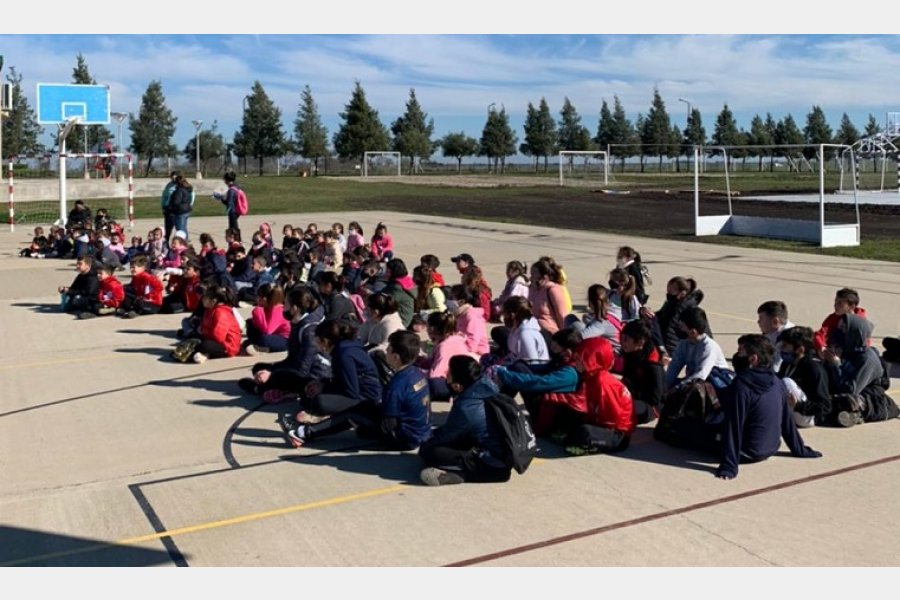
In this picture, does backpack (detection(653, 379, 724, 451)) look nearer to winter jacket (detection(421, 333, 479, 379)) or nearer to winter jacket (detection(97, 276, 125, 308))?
winter jacket (detection(421, 333, 479, 379))

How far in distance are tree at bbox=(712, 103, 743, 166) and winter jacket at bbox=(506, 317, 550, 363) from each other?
84469 mm

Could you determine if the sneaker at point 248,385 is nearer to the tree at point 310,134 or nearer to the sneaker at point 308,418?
the sneaker at point 308,418

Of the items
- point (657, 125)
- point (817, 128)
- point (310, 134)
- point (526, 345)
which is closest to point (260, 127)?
point (310, 134)

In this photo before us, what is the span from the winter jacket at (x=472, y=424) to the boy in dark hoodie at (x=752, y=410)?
164 cm

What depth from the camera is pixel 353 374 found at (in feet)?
24.8

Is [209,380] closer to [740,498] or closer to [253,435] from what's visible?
[253,435]

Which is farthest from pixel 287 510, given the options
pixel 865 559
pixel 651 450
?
pixel 865 559

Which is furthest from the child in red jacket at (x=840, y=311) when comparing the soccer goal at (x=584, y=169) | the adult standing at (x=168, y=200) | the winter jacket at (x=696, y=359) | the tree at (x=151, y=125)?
the tree at (x=151, y=125)

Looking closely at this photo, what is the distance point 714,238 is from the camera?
2559 cm

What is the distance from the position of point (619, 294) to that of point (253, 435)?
464cm

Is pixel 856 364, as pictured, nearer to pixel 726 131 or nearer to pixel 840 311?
pixel 840 311

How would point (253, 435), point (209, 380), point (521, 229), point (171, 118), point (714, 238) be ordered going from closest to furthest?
point (253, 435), point (209, 380), point (714, 238), point (521, 229), point (171, 118)

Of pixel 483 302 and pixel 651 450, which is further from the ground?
pixel 483 302

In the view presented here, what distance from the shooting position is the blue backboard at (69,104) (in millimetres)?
32219
